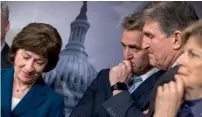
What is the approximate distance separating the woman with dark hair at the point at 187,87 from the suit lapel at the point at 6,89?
0.82m

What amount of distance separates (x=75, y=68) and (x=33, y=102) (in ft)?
1.42

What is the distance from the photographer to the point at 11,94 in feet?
5.80

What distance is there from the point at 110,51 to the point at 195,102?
1017mm

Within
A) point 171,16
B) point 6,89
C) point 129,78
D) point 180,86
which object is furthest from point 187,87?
point 6,89

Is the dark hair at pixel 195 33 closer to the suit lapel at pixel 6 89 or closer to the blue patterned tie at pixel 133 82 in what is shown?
the blue patterned tie at pixel 133 82

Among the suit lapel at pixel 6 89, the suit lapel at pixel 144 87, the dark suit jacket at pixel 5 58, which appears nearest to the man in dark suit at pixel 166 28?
the suit lapel at pixel 144 87

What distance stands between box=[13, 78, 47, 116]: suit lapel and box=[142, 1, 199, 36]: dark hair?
2.18 feet

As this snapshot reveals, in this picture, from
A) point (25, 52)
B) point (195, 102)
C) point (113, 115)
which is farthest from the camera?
point (25, 52)

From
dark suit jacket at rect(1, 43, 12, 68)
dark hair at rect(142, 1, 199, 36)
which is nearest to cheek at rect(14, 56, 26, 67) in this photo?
dark suit jacket at rect(1, 43, 12, 68)

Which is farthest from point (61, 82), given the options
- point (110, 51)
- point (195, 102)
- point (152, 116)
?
point (195, 102)

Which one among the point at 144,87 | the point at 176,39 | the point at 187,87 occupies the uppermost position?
the point at 176,39

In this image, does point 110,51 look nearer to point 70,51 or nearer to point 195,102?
point 70,51

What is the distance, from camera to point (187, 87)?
116 cm

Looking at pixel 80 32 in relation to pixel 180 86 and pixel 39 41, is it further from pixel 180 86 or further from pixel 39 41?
pixel 180 86
